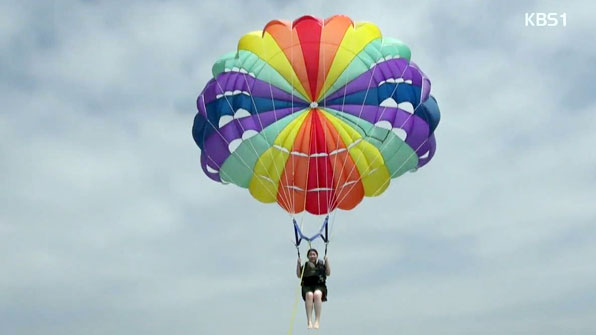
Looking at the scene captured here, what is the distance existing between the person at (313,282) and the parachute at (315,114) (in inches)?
67.5

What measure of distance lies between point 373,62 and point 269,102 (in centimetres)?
212

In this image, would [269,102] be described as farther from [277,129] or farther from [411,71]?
[411,71]

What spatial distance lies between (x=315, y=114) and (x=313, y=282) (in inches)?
140

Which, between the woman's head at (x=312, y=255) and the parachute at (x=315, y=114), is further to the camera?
the parachute at (x=315, y=114)

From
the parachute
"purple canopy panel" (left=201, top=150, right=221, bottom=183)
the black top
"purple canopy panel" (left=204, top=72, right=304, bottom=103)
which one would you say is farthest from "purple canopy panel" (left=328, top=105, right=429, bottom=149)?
the black top

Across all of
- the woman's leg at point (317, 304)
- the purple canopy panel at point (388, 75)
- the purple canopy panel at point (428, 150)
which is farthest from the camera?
the purple canopy panel at point (428, 150)

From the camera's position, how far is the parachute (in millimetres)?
14414

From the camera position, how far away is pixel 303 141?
1490 centimetres

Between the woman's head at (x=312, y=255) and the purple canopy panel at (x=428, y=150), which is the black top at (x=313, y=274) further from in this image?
the purple canopy panel at (x=428, y=150)

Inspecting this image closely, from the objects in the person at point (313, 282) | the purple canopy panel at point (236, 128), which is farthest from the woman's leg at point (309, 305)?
the purple canopy panel at point (236, 128)

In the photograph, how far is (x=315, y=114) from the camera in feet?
48.6

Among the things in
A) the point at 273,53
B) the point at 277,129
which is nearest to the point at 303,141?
the point at 277,129

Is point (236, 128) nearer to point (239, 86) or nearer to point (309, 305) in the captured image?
point (239, 86)

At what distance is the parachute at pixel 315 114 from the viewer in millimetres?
14414
